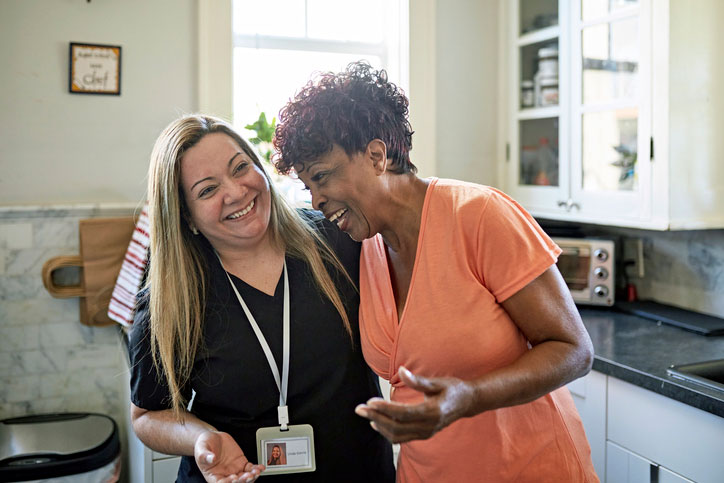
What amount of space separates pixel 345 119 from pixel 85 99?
5.55 feet

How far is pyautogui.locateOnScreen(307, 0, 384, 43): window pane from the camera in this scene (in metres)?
3.04

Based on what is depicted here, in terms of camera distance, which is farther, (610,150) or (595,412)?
(610,150)

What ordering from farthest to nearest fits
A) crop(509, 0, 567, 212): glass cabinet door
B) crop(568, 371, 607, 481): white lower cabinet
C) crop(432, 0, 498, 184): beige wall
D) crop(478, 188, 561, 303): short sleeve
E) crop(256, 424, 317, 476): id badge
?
crop(432, 0, 498, 184): beige wall < crop(509, 0, 567, 212): glass cabinet door < crop(568, 371, 607, 481): white lower cabinet < crop(256, 424, 317, 476): id badge < crop(478, 188, 561, 303): short sleeve

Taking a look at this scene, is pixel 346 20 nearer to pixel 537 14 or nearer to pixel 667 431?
pixel 537 14

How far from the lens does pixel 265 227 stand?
147 cm

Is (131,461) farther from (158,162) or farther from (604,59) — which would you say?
(604,59)

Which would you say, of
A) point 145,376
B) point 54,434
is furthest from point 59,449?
point 145,376

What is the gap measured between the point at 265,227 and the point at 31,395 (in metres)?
1.62

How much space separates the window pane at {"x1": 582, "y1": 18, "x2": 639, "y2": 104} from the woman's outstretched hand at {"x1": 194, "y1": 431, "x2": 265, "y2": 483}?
5.69 ft

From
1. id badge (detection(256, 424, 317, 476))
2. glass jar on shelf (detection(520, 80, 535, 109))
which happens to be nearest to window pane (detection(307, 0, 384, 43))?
glass jar on shelf (detection(520, 80, 535, 109))

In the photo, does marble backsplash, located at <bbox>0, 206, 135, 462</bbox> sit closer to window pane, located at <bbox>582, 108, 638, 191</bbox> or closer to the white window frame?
the white window frame

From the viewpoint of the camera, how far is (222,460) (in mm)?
1323

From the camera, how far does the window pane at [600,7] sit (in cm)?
233

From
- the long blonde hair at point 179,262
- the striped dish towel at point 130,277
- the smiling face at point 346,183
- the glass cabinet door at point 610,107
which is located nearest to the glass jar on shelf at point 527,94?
the glass cabinet door at point 610,107
